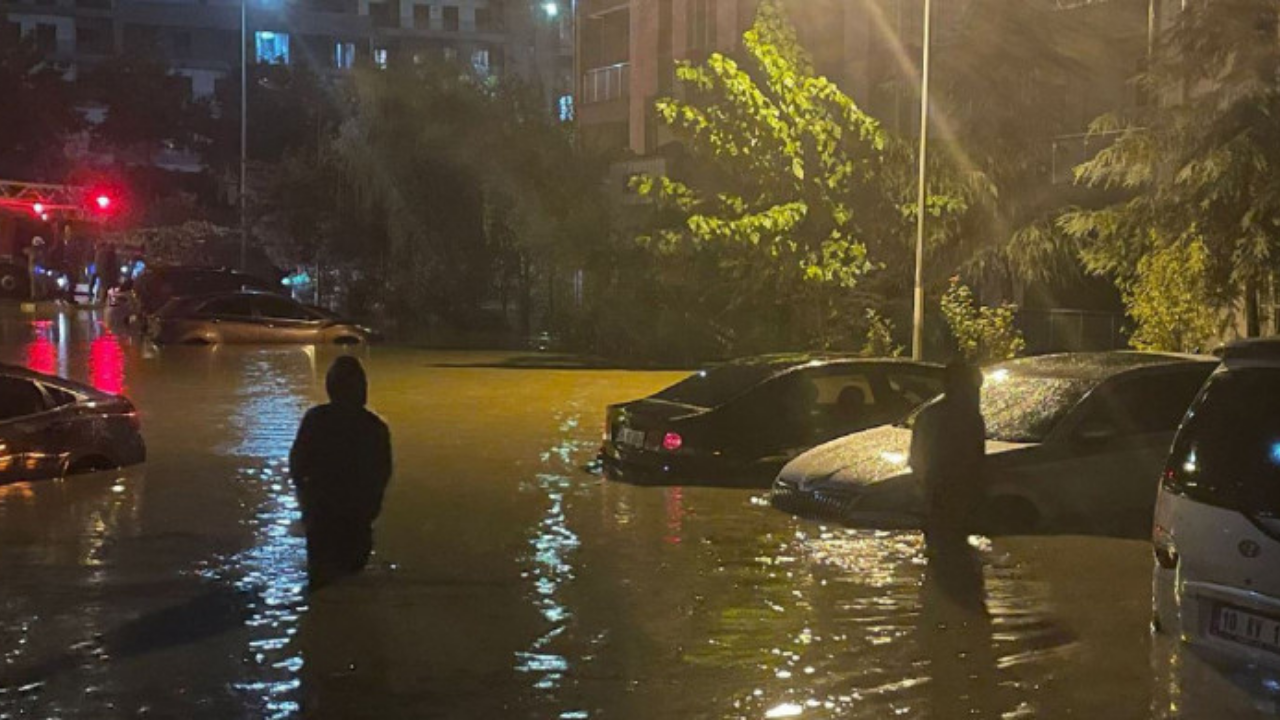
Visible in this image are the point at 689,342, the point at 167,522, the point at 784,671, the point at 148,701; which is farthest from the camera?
the point at 689,342

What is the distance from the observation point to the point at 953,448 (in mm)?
10195

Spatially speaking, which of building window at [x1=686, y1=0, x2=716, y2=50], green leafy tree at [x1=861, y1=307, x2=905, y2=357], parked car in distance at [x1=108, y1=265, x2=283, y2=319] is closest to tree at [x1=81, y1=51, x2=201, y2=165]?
parked car in distance at [x1=108, y1=265, x2=283, y2=319]

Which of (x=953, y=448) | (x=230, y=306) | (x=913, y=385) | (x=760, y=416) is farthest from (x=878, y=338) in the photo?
(x=953, y=448)

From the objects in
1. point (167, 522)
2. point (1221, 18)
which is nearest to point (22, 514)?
point (167, 522)

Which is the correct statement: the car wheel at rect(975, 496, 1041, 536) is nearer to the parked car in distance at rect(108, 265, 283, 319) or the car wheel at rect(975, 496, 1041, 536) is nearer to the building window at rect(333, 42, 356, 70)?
the parked car in distance at rect(108, 265, 283, 319)

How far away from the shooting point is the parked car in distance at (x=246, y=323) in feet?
111

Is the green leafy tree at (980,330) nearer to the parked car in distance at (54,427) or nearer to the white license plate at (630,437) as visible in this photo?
the white license plate at (630,437)

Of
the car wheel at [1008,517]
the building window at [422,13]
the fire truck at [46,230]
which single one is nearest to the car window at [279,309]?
the fire truck at [46,230]

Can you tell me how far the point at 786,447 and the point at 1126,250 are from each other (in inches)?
448

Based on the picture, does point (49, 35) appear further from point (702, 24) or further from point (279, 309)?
point (279, 309)

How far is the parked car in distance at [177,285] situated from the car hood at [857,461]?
1122 inches

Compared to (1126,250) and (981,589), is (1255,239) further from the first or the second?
(981,589)

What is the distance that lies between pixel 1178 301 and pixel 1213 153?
224cm

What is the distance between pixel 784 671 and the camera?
7.61 meters
